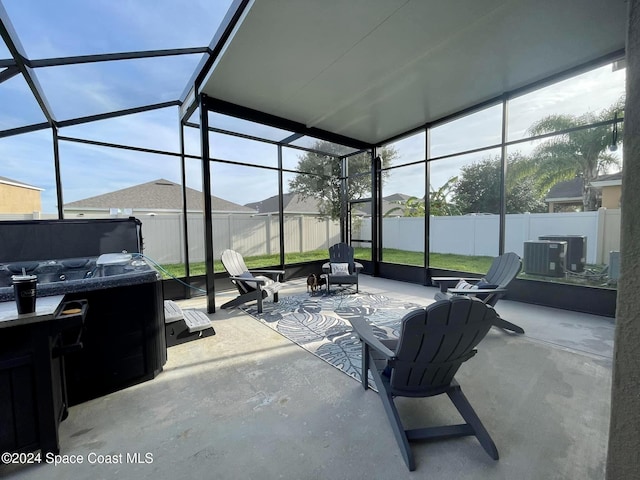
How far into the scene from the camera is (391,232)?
32.3ft

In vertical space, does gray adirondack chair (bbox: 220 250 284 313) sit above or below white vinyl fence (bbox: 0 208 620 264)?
below

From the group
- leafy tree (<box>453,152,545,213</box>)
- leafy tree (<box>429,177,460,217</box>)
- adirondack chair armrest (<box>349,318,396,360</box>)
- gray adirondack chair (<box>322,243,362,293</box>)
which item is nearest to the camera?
adirondack chair armrest (<box>349,318,396,360</box>)

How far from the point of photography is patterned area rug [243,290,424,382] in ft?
9.29

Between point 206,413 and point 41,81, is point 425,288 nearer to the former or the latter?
point 206,413

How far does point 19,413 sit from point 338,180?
7.29m

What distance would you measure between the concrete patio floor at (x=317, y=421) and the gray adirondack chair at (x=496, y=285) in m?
0.56

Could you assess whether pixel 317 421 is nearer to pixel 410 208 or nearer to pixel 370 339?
pixel 370 339

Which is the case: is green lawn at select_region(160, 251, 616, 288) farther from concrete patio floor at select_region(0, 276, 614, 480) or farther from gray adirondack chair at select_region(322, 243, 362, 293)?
concrete patio floor at select_region(0, 276, 614, 480)

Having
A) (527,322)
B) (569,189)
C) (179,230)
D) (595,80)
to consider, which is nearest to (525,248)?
(527,322)

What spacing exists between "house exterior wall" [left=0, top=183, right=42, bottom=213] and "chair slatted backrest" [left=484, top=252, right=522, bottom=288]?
667 centimetres

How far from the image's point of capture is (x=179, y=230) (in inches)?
257

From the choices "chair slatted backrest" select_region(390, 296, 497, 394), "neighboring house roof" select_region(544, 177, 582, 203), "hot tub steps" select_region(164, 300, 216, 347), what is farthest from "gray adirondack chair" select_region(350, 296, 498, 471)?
"neighboring house roof" select_region(544, 177, 582, 203)

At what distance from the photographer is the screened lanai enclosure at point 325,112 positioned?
2.87m

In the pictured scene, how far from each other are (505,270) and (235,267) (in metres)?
4.05
